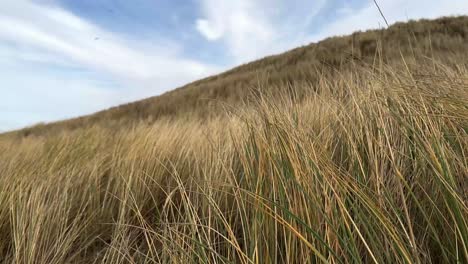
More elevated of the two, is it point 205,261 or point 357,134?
point 357,134

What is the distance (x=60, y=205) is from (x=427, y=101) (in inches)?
60.9

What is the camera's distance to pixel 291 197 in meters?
1.09

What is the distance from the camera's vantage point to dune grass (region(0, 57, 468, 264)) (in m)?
0.91

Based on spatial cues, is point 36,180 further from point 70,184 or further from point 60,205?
point 60,205

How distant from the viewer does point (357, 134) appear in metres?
1.43

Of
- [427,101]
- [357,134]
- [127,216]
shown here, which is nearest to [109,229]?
[127,216]

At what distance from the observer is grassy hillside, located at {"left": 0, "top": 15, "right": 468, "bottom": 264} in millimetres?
919

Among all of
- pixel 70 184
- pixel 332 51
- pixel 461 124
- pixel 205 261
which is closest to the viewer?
pixel 205 261

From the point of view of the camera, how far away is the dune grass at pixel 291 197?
0.91 metres

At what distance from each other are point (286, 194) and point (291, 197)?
3cm

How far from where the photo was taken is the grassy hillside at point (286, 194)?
919 mm

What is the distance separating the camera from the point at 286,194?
3.51 feet

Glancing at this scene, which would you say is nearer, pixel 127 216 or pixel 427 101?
pixel 427 101

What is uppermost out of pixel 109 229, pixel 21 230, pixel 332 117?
pixel 332 117
